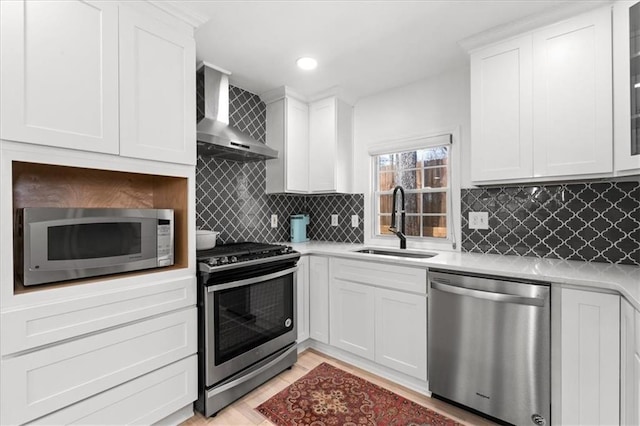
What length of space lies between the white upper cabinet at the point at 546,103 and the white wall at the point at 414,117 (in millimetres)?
431

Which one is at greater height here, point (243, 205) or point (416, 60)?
point (416, 60)

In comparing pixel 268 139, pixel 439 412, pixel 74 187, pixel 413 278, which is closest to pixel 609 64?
pixel 413 278

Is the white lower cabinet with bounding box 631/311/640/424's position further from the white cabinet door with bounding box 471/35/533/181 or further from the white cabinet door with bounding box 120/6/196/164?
the white cabinet door with bounding box 120/6/196/164

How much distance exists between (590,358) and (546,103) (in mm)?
1453

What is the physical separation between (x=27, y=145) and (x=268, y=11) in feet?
4.66

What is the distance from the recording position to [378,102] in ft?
9.91

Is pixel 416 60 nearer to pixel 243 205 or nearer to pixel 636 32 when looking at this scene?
pixel 636 32

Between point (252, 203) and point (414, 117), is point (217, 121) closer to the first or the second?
point (252, 203)

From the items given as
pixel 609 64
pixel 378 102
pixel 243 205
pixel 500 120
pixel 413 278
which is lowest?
pixel 413 278

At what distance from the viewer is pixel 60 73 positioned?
4.42 feet

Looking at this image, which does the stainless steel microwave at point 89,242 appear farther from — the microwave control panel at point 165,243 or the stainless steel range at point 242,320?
the stainless steel range at point 242,320

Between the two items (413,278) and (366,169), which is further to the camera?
(366,169)

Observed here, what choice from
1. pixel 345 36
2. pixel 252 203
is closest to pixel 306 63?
pixel 345 36

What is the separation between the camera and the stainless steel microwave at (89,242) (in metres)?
1.33
